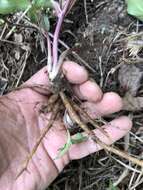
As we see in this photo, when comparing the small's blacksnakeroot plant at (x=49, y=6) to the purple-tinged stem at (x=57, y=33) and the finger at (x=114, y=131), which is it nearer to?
the purple-tinged stem at (x=57, y=33)

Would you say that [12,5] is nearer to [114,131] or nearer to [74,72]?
[74,72]

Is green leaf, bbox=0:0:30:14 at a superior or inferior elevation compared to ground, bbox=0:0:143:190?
superior

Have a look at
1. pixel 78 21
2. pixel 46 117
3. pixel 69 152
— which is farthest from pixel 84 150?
pixel 78 21

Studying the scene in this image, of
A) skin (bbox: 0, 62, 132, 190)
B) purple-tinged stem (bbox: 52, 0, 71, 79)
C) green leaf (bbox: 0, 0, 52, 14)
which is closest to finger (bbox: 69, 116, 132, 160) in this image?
skin (bbox: 0, 62, 132, 190)

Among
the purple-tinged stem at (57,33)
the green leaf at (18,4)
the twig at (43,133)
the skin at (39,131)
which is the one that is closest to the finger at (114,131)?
the skin at (39,131)

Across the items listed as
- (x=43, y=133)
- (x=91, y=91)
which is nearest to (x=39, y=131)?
(x=43, y=133)

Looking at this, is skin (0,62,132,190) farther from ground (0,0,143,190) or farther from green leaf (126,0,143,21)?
green leaf (126,0,143,21)

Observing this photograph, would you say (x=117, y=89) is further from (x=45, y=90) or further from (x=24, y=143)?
(x=24, y=143)
